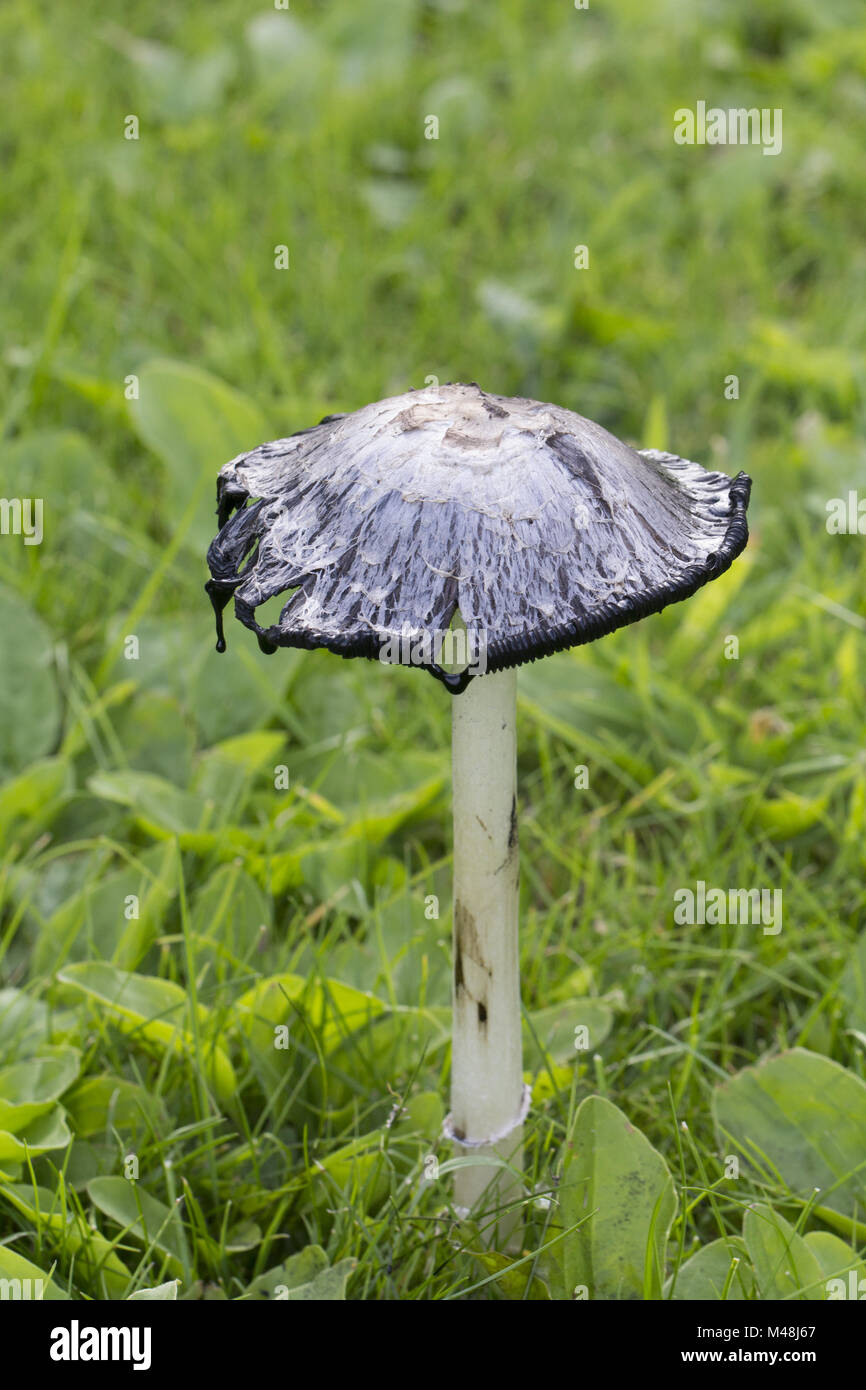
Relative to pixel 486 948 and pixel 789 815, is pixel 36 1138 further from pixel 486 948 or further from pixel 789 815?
A: pixel 789 815

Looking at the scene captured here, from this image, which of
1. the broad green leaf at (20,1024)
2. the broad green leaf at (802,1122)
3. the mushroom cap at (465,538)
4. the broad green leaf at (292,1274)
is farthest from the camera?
the broad green leaf at (20,1024)

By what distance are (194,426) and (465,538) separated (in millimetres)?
2293

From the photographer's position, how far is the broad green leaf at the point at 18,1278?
2076mm

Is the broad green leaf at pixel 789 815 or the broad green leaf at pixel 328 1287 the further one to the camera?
the broad green leaf at pixel 789 815

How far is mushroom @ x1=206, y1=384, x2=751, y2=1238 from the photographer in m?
1.72

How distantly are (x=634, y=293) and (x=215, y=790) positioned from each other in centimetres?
301

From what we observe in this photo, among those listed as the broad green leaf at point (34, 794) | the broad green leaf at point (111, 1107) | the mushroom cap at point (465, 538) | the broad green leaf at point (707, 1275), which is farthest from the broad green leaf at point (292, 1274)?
the broad green leaf at point (34, 794)

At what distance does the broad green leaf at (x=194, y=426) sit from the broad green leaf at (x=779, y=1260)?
2.39 meters

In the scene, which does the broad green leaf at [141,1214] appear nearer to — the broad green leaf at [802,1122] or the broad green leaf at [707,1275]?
the broad green leaf at [707,1275]

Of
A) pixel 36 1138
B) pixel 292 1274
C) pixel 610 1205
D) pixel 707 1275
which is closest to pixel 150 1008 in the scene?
pixel 36 1138

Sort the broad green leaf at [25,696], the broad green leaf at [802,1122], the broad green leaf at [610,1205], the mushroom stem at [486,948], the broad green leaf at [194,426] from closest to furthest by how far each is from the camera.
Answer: the mushroom stem at [486,948] → the broad green leaf at [610,1205] → the broad green leaf at [802,1122] → the broad green leaf at [25,696] → the broad green leaf at [194,426]

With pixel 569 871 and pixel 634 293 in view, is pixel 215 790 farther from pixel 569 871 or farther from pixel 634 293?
pixel 634 293

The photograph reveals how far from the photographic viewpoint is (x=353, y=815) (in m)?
3.17

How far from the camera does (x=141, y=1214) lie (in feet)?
7.30
